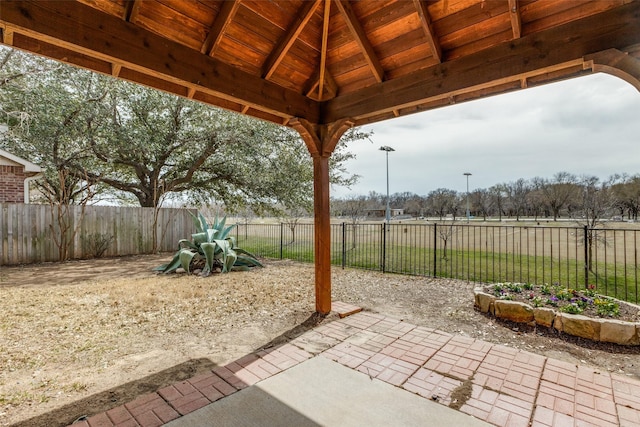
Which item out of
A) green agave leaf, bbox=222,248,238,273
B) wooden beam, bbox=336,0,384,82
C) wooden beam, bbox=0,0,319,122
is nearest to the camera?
wooden beam, bbox=0,0,319,122

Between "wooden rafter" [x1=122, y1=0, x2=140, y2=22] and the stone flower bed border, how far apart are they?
4494mm

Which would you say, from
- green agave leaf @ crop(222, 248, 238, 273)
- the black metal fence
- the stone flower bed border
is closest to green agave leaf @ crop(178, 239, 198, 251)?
green agave leaf @ crop(222, 248, 238, 273)

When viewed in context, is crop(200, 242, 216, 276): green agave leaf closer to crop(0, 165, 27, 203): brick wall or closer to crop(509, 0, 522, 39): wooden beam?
crop(0, 165, 27, 203): brick wall

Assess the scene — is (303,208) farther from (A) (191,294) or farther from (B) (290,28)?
(B) (290,28)

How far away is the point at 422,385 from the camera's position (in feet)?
7.22

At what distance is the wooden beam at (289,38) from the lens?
9.13 feet

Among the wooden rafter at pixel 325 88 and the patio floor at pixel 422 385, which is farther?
the wooden rafter at pixel 325 88

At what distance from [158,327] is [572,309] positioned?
178 inches

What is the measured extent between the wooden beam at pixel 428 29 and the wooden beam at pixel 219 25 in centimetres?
152

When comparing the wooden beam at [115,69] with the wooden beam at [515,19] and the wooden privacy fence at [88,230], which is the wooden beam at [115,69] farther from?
the wooden privacy fence at [88,230]

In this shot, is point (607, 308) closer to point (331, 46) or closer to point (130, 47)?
point (331, 46)

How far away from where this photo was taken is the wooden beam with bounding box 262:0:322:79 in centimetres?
278

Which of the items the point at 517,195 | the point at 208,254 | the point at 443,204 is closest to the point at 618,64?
the point at 208,254

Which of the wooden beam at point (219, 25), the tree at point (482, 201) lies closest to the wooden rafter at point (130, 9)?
the wooden beam at point (219, 25)
